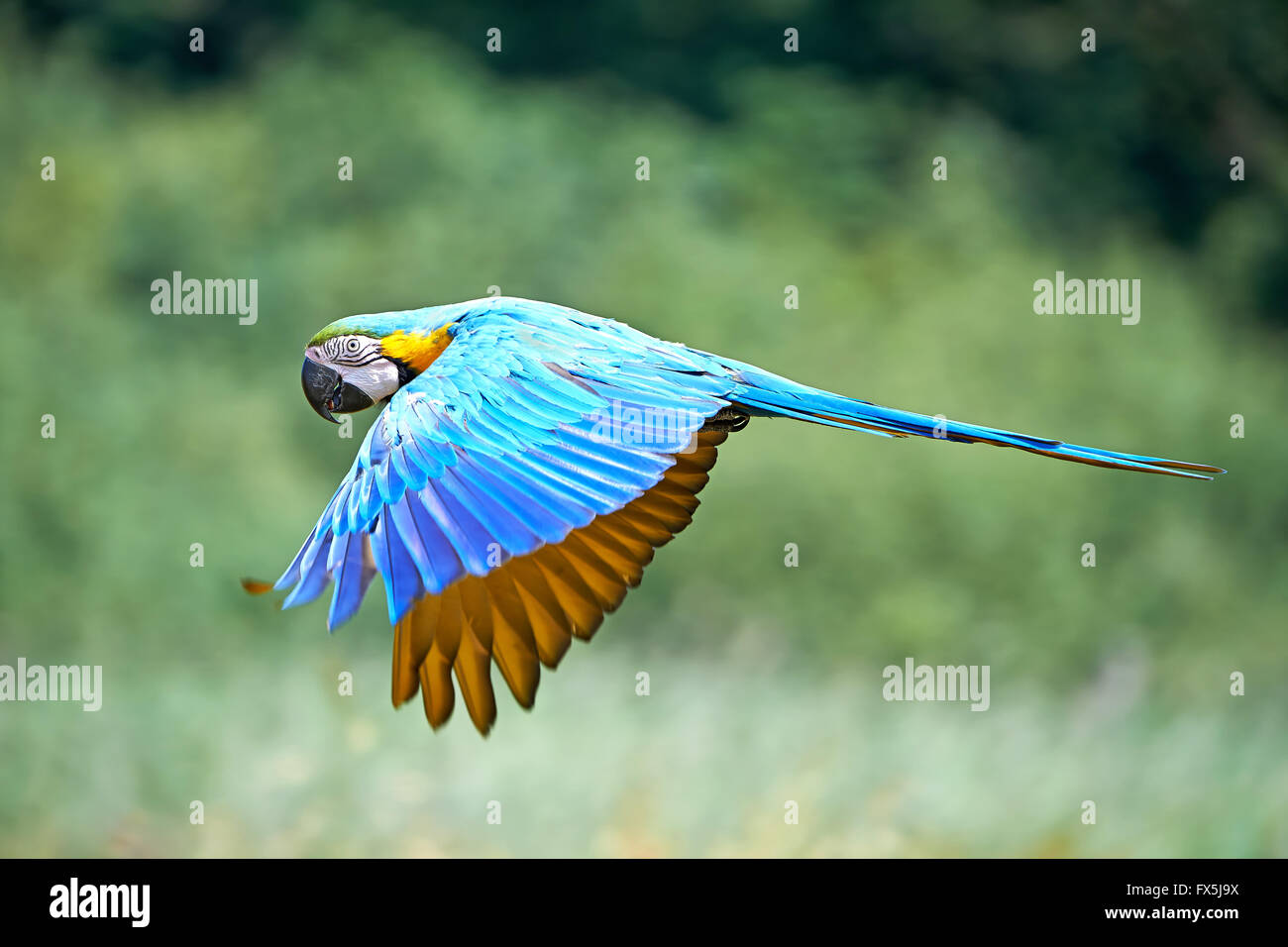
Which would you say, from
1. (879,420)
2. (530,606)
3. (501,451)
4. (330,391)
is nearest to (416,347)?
(330,391)

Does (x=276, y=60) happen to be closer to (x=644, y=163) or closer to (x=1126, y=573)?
(x=644, y=163)

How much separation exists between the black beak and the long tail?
95 cm

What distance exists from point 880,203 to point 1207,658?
3080 millimetres

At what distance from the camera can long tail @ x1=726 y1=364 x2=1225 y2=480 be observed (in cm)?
254

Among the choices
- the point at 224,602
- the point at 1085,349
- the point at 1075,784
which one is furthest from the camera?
the point at 1085,349

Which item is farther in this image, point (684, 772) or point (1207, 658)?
point (1207, 658)

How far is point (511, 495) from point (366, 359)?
0.85 m

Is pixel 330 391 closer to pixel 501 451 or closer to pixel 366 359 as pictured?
pixel 366 359

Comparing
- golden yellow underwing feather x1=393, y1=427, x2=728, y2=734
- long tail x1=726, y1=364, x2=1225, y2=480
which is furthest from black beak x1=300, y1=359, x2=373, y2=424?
long tail x1=726, y1=364, x2=1225, y2=480

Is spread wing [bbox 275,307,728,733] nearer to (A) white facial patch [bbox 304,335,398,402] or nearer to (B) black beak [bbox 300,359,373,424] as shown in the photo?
(A) white facial patch [bbox 304,335,398,402]

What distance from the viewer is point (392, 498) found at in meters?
2.53

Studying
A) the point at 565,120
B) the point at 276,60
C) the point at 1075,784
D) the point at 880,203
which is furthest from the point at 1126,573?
the point at 276,60

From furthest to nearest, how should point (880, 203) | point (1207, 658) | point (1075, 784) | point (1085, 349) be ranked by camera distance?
point (880, 203)
point (1085, 349)
point (1207, 658)
point (1075, 784)

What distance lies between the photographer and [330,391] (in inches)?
126
